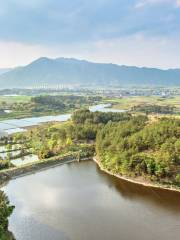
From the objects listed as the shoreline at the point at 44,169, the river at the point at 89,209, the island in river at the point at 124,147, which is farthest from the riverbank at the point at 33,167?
the river at the point at 89,209

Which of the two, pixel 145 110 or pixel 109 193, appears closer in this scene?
pixel 109 193

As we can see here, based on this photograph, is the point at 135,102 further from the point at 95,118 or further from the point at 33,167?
the point at 33,167

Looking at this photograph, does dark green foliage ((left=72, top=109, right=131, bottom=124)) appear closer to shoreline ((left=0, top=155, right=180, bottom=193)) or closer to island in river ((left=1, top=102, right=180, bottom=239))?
island in river ((left=1, top=102, right=180, bottom=239))

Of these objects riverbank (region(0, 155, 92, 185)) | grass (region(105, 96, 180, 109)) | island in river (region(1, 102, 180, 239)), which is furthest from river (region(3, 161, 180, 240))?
grass (region(105, 96, 180, 109))

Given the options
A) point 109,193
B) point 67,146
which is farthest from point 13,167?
point 109,193

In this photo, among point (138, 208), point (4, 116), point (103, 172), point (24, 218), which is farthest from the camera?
point (4, 116)

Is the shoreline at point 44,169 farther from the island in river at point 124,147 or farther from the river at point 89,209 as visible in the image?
the river at point 89,209

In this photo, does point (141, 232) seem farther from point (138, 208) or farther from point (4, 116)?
point (4, 116)
